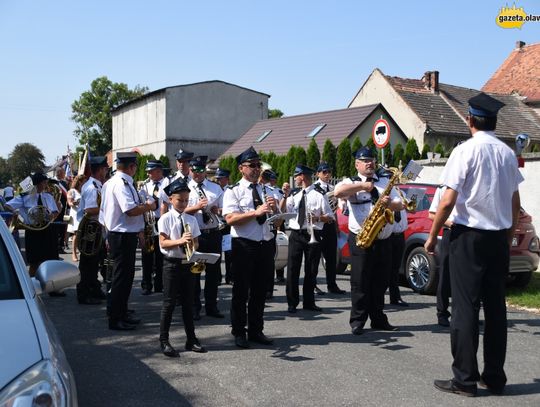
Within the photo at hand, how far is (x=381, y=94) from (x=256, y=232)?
38.1 metres

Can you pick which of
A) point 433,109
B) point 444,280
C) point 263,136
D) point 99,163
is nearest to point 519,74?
point 433,109

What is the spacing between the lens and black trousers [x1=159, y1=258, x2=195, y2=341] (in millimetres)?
6125

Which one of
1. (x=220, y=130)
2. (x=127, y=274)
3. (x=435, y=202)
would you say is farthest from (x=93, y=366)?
(x=220, y=130)

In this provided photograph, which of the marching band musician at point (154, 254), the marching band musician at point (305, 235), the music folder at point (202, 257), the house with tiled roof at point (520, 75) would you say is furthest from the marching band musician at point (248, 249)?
the house with tiled roof at point (520, 75)

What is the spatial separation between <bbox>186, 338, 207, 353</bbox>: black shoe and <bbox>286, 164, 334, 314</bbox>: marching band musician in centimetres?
229

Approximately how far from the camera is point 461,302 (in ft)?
16.0

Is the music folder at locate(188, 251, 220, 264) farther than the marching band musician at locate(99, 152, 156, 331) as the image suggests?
No

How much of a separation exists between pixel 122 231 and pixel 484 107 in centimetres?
438

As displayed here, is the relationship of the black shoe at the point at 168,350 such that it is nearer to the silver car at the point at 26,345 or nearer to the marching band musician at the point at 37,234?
the silver car at the point at 26,345

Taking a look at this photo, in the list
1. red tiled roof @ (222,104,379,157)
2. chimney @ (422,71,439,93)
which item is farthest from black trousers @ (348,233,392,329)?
chimney @ (422,71,439,93)

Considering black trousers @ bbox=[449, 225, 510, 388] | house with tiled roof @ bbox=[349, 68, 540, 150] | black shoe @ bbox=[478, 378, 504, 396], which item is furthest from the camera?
house with tiled roof @ bbox=[349, 68, 540, 150]

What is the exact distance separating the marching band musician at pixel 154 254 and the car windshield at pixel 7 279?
18.5ft

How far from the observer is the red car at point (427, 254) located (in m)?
9.52

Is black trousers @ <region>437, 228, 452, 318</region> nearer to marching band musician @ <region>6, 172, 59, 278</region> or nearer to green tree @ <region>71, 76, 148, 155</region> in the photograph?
marching band musician @ <region>6, 172, 59, 278</region>
